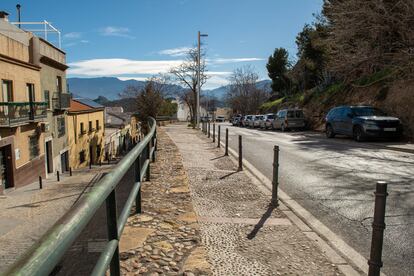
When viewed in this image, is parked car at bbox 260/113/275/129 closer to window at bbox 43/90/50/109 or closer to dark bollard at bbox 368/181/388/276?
window at bbox 43/90/50/109

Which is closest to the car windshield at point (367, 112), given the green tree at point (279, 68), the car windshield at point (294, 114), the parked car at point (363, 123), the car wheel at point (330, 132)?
the parked car at point (363, 123)

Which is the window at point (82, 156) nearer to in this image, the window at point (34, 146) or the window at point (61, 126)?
the window at point (61, 126)

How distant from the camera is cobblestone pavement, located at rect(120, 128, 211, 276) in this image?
11.0ft

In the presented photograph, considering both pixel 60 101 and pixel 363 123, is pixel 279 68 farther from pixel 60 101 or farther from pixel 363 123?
pixel 363 123

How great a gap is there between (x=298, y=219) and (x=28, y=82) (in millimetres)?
22941

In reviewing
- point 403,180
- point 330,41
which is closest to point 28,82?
point 330,41

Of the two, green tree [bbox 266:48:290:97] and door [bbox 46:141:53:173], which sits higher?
green tree [bbox 266:48:290:97]

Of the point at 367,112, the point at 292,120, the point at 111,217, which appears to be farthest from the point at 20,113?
the point at 111,217

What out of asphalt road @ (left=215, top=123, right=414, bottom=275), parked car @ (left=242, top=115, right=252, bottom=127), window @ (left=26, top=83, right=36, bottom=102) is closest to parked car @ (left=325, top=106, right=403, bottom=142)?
asphalt road @ (left=215, top=123, right=414, bottom=275)

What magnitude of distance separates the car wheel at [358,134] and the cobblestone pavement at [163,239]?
520 inches

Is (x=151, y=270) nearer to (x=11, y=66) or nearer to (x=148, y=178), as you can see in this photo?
(x=148, y=178)

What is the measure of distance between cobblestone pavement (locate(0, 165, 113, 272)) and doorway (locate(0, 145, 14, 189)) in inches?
24.9

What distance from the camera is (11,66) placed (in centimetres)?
2144

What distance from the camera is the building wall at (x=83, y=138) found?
34.3 meters
